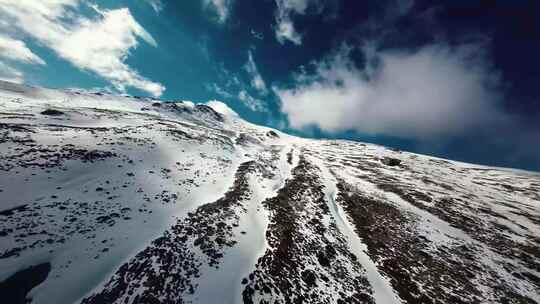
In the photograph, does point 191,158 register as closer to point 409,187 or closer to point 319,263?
point 319,263

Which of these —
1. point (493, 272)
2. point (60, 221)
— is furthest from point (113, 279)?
point (493, 272)

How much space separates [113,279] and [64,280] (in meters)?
2.18

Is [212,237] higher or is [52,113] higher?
[52,113]

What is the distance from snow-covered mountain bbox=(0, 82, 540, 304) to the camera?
11.8 meters

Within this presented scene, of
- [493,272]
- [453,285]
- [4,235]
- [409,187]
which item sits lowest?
[4,235]

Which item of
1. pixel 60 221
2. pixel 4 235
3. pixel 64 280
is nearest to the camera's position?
pixel 64 280

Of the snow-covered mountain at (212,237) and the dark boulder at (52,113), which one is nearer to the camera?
the snow-covered mountain at (212,237)

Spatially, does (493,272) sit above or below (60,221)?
above

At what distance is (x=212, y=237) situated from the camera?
1675 centimetres

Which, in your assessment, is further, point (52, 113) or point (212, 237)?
point (52, 113)

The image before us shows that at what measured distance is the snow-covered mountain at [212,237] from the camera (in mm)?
11781

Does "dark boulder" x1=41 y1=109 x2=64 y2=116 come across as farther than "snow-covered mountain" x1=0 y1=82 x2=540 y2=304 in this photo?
Yes

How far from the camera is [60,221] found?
13875 millimetres

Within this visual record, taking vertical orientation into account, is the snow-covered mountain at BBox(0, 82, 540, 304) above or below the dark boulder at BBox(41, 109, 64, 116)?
below
